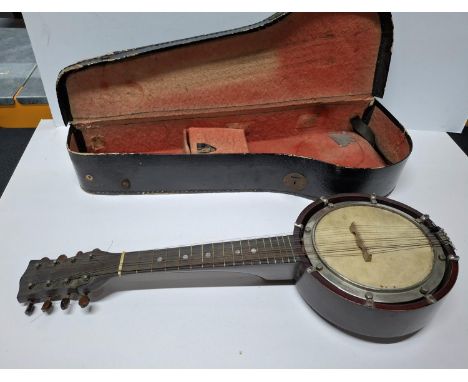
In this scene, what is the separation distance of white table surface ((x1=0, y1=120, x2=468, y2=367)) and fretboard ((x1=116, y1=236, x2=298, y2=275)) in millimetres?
154

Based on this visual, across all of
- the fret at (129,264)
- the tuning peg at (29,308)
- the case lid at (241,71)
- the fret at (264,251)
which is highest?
the case lid at (241,71)

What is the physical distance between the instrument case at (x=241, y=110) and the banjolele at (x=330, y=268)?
0.29 meters

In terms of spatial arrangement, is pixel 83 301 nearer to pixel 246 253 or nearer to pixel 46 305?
pixel 46 305

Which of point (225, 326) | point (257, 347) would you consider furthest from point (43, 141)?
point (257, 347)

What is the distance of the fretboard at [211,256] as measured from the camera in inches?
46.8

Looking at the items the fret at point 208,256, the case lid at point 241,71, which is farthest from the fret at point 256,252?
the case lid at point 241,71

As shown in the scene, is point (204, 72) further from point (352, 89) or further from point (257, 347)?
point (257, 347)

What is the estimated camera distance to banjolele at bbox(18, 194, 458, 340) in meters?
1.08

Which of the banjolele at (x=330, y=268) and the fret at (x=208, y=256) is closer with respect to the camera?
the banjolele at (x=330, y=268)

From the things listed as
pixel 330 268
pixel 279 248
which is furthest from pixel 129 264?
pixel 330 268

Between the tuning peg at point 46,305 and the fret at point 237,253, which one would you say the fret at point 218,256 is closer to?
the fret at point 237,253

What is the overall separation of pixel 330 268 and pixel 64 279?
80 centimetres

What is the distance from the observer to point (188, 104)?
1.68m

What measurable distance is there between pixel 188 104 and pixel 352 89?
0.75 m
